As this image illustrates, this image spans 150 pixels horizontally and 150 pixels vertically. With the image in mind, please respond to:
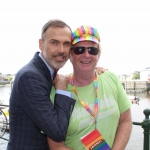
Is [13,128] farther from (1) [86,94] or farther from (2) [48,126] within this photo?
(1) [86,94]

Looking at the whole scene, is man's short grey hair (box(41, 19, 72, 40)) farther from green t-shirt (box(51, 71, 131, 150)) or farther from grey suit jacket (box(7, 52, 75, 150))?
green t-shirt (box(51, 71, 131, 150))

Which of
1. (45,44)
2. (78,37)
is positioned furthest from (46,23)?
(78,37)

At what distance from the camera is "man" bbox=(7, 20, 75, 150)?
1.36 meters

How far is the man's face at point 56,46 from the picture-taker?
1.54 meters

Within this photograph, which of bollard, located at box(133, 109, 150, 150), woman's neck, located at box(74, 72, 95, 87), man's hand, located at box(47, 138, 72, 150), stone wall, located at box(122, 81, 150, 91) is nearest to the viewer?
man's hand, located at box(47, 138, 72, 150)

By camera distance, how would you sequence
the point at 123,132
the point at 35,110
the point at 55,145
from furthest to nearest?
the point at 123,132, the point at 55,145, the point at 35,110

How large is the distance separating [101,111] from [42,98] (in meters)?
0.47

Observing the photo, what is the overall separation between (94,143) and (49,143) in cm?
33

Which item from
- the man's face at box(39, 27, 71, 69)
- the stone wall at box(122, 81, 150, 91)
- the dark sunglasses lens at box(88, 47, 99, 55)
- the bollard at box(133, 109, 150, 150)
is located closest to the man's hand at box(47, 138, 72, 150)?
the man's face at box(39, 27, 71, 69)

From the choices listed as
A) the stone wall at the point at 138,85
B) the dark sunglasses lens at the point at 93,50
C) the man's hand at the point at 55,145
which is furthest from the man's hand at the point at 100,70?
the stone wall at the point at 138,85

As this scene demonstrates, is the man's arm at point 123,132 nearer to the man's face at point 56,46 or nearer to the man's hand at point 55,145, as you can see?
the man's hand at point 55,145

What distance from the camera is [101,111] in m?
1.56

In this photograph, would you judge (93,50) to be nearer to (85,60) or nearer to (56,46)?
(85,60)

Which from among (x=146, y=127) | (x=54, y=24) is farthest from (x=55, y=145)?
(x=146, y=127)
